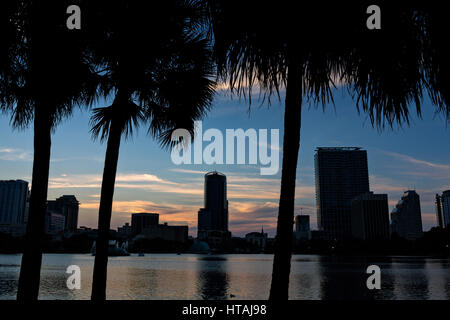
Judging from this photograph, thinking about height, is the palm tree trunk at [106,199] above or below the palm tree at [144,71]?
below

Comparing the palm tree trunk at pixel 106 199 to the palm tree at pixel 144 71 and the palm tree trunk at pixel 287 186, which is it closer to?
the palm tree at pixel 144 71

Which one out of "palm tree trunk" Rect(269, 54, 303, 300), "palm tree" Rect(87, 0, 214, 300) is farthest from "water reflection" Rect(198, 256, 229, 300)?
"palm tree trunk" Rect(269, 54, 303, 300)

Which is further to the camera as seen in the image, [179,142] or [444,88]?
[179,142]

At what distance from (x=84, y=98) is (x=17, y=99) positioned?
1116 mm

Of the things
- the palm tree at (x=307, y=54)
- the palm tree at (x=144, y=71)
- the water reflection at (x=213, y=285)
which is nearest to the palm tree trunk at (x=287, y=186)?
the palm tree at (x=307, y=54)

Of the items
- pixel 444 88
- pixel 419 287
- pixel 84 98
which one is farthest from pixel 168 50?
pixel 419 287

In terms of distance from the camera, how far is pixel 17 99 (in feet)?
22.7

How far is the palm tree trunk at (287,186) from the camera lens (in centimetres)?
412

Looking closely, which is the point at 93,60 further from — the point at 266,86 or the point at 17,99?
the point at 266,86

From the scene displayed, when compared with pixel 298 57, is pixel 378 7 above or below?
above

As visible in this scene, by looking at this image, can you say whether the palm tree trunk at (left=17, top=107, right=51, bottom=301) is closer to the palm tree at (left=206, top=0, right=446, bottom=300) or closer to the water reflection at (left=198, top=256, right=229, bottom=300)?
the palm tree at (left=206, top=0, right=446, bottom=300)

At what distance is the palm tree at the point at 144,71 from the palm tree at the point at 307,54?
67.5 inches
